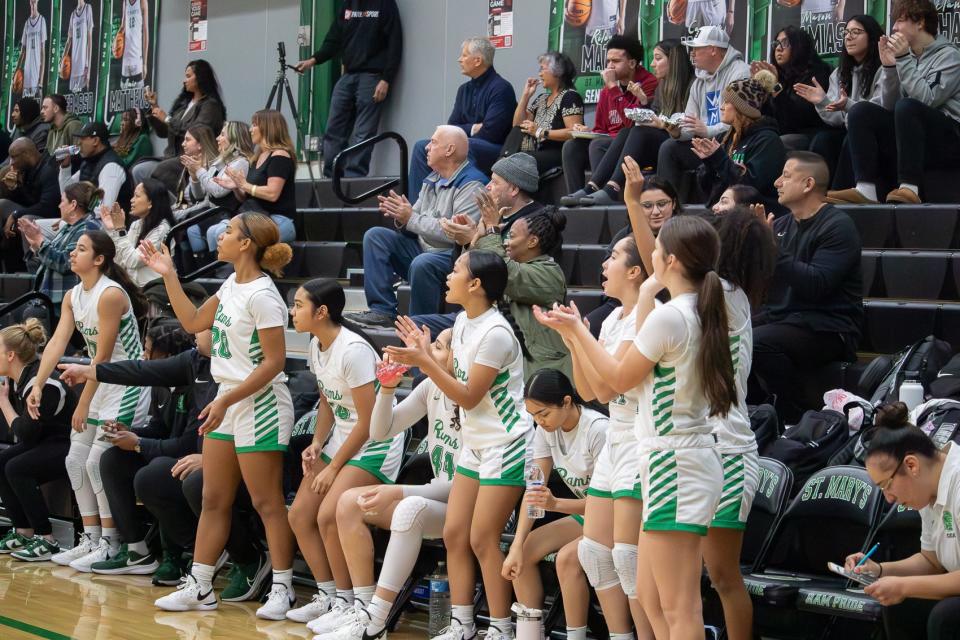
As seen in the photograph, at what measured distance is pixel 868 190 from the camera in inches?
260

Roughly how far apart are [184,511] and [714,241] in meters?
3.20

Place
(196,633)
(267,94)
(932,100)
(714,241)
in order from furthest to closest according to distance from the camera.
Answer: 1. (267,94)
2. (932,100)
3. (196,633)
4. (714,241)

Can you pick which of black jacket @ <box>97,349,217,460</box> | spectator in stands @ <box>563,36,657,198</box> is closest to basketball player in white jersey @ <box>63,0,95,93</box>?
spectator in stands @ <box>563,36,657,198</box>

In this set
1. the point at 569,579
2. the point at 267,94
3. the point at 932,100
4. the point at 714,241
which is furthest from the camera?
the point at 267,94

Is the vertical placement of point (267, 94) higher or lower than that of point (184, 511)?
higher

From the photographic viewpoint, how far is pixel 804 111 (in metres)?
7.24

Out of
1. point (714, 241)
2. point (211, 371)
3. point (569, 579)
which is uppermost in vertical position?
point (714, 241)

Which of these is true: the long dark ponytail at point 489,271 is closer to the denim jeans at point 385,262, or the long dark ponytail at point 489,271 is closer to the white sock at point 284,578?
the white sock at point 284,578

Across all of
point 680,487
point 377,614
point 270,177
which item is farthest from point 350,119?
point 680,487

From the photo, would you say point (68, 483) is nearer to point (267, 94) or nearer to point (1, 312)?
point (1, 312)

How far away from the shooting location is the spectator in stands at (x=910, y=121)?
6.48 metres

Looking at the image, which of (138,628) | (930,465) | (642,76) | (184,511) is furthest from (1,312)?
(930,465)

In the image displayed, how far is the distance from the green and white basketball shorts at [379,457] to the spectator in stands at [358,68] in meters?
5.47

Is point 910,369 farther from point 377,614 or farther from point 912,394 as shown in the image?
point 377,614
